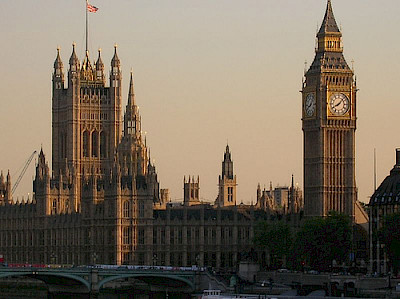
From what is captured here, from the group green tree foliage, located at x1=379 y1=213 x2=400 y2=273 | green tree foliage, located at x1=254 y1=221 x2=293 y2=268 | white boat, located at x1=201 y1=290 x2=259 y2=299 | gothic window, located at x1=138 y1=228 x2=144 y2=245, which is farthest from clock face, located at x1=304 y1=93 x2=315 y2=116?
white boat, located at x1=201 y1=290 x2=259 y2=299

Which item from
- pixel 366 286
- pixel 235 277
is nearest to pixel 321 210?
pixel 235 277

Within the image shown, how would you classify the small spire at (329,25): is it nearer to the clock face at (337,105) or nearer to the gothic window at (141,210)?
the clock face at (337,105)

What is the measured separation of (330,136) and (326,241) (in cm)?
1906

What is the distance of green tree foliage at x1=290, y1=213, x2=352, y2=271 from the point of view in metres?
171

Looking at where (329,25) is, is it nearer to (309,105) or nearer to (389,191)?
(309,105)

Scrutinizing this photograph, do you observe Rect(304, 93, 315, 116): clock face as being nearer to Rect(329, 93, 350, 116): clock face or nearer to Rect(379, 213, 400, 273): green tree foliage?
Rect(329, 93, 350, 116): clock face

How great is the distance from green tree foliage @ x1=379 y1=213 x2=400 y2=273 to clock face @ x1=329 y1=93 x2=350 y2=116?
3169cm

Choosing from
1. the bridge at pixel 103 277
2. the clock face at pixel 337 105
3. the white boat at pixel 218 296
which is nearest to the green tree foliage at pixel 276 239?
the clock face at pixel 337 105

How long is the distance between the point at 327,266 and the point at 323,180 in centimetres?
1777

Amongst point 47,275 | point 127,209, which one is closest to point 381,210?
point 127,209

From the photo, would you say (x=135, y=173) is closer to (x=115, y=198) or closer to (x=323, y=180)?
(x=115, y=198)

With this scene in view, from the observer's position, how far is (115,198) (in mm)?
187625

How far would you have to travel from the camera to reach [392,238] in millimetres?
152125

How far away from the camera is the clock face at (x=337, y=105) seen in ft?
613
